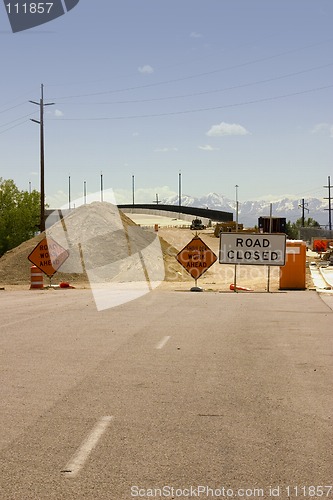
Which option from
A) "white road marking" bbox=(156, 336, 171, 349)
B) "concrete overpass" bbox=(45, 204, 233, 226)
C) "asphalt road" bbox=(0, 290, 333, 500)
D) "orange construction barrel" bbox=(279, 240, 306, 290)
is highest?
"concrete overpass" bbox=(45, 204, 233, 226)

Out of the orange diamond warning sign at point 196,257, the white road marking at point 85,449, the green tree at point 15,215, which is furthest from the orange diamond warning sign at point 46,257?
the green tree at point 15,215

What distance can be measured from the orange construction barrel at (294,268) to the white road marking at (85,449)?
23789 millimetres

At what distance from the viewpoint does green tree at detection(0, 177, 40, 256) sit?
75.9 m

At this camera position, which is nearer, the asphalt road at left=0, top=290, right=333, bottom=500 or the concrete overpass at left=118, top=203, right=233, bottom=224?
the asphalt road at left=0, top=290, right=333, bottom=500

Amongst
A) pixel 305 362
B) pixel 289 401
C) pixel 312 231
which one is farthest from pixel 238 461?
pixel 312 231

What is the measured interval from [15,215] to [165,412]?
70440mm

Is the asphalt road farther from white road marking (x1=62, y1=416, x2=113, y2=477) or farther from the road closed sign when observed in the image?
the road closed sign

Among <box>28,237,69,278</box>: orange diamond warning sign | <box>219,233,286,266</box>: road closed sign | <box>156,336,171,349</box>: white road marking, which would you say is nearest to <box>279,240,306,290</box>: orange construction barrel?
<box>219,233,286,266</box>: road closed sign

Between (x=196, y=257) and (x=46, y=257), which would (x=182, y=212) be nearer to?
(x=46, y=257)

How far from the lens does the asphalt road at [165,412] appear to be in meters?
5.44

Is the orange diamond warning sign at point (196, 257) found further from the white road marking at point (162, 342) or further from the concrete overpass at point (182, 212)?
the concrete overpass at point (182, 212)

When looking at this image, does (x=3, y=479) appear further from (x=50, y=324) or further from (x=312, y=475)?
(x=50, y=324)

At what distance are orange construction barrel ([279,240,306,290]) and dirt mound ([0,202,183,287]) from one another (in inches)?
444

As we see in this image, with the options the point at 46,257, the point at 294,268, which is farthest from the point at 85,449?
the point at 46,257
